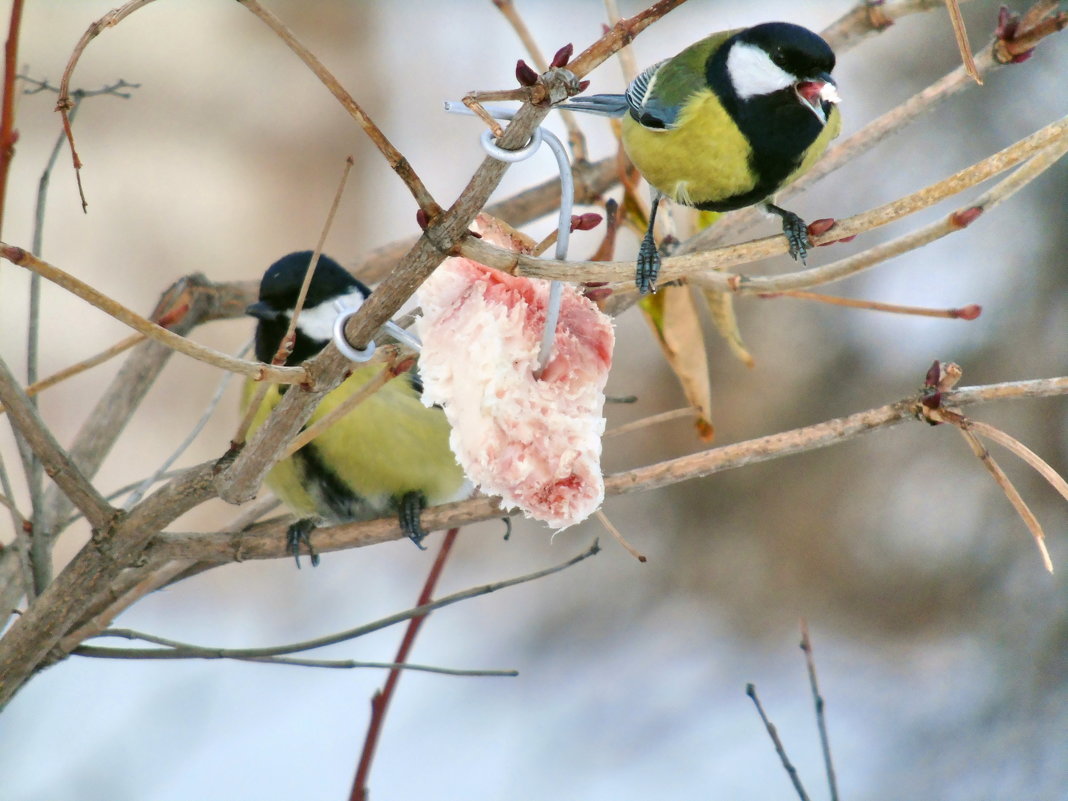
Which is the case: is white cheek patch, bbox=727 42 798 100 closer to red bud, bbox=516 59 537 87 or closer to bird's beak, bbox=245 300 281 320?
red bud, bbox=516 59 537 87

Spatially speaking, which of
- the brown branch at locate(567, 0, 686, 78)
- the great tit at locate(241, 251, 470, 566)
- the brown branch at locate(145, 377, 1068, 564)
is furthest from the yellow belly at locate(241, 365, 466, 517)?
the brown branch at locate(567, 0, 686, 78)

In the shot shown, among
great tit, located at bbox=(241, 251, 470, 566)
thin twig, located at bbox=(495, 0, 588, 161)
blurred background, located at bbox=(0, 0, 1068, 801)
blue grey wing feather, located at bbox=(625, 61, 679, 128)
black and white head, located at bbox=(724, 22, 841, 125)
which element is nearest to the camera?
black and white head, located at bbox=(724, 22, 841, 125)

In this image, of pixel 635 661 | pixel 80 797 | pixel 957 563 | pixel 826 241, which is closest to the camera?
pixel 826 241

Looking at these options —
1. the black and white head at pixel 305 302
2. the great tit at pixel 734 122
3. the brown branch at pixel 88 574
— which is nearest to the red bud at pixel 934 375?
the great tit at pixel 734 122

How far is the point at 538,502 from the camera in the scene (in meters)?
0.41

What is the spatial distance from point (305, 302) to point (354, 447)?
0.13m

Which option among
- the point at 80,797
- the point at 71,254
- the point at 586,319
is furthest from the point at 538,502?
the point at 71,254

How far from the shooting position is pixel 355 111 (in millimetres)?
326

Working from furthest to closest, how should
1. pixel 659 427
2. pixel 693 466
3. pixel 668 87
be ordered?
pixel 659 427, pixel 668 87, pixel 693 466

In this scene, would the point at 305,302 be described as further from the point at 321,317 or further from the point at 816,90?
the point at 816,90

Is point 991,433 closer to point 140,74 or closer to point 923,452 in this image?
point 923,452

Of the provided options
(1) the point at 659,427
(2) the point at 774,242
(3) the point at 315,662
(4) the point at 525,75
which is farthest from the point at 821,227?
(1) the point at 659,427

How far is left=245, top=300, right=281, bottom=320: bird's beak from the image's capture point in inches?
31.1

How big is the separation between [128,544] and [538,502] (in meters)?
0.21
